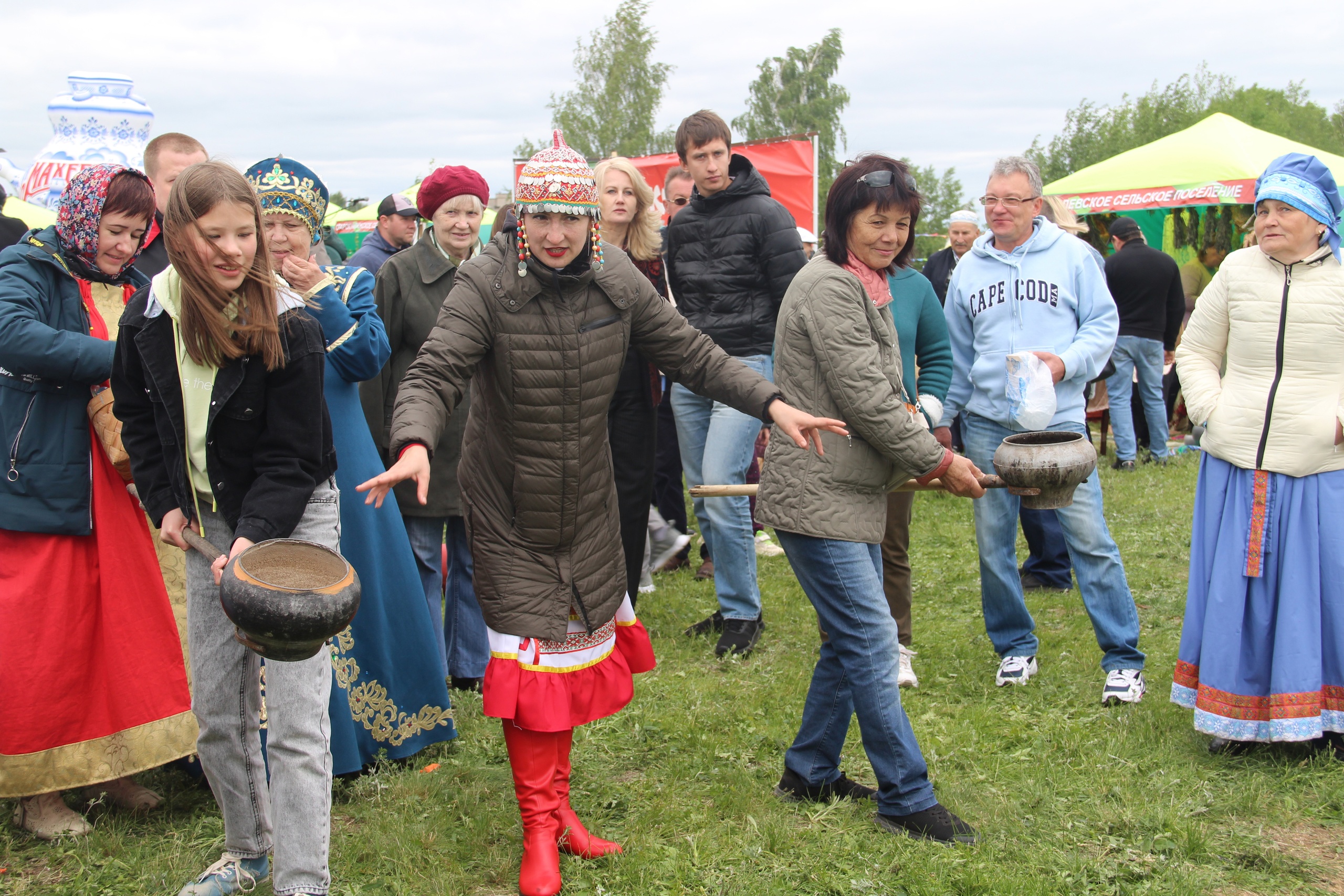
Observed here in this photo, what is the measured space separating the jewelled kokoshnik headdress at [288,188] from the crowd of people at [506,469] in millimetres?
12

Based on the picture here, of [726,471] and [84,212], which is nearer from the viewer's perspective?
[84,212]

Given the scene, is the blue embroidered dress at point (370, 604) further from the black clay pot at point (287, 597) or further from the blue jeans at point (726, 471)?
the blue jeans at point (726, 471)

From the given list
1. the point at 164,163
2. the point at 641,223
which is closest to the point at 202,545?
the point at 164,163

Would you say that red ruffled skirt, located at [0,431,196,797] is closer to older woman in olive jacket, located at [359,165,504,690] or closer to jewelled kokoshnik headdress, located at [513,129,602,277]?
older woman in olive jacket, located at [359,165,504,690]

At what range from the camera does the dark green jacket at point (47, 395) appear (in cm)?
331

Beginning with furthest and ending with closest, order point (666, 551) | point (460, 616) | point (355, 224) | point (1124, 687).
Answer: point (355, 224) < point (666, 551) < point (460, 616) < point (1124, 687)

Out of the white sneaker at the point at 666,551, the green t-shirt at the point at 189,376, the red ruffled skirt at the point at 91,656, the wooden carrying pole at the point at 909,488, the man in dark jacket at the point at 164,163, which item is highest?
the man in dark jacket at the point at 164,163

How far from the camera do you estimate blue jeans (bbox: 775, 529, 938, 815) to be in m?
3.28

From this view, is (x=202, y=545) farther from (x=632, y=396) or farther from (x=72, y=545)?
(x=632, y=396)

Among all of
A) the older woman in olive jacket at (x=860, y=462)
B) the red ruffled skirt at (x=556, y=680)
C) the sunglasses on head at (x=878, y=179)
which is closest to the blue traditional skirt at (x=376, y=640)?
the red ruffled skirt at (x=556, y=680)

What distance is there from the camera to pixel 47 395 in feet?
11.2

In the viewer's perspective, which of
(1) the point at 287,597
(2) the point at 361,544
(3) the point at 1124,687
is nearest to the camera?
(1) the point at 287,597

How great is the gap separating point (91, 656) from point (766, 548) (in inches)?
180

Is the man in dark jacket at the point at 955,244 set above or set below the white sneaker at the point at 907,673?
above
